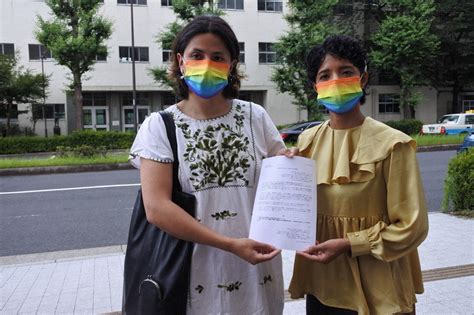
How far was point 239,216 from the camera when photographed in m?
1.72

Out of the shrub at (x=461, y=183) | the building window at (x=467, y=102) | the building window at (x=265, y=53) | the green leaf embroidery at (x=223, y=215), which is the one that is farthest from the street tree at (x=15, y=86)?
the building window at (x=467, y=102)

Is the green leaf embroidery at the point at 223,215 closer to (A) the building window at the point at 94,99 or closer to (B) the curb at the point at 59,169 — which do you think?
(B) the curb at the point at 59,169

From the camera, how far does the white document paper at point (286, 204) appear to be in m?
1.61

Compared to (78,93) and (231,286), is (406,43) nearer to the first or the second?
(78,93)

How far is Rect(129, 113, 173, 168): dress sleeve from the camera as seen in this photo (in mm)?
1631

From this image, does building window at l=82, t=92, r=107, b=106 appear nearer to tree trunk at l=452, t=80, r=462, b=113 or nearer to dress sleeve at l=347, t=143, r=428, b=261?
Answer: tree trunk at l=452, t=80, r=462, b=113

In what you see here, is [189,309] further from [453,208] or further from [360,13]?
[360,13]

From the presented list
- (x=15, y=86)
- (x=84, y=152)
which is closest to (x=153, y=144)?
(x=84, y=152)

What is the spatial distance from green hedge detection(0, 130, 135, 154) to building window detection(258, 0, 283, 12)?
15713 millimetres

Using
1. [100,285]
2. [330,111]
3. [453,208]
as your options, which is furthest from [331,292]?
[453,208]

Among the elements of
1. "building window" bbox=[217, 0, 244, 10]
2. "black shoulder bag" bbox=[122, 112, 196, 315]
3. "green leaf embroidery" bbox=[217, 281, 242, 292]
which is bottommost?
"green leaf embroidery" bbox=[217, 281, 242, 292]

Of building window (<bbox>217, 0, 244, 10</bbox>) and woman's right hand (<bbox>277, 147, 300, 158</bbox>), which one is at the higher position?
building window (<bbox>217, 0, 244, 10</bbox>)

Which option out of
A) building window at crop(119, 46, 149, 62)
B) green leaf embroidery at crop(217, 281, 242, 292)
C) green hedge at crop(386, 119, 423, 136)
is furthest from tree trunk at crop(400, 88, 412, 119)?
green leaf embroidery at crop(217, 281, 242, 292)

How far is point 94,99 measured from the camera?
1224 inches
